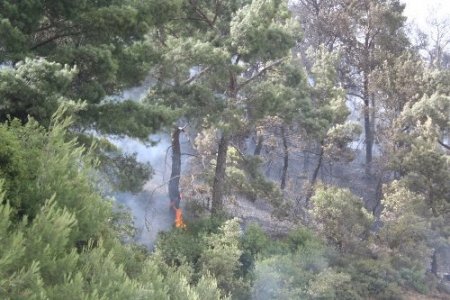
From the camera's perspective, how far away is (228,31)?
17031 mm

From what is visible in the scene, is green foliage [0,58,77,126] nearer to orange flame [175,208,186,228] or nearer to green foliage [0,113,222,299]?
green foliage [0,113,222,299]

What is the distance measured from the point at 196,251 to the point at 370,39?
17826mm

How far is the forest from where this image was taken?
5805 millimetres

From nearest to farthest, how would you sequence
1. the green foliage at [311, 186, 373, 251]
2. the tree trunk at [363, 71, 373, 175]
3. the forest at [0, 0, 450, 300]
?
the forest at [0, 0, 450, 300] → the green foliage at [311, 186, 373, 251] → the tree trunk at [363, 71, 373, 175]

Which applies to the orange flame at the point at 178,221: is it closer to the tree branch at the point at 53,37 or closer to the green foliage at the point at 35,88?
the tree branch at the point at 53,37

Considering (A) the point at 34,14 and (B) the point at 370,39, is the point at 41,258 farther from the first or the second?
(B) the point at 370,39

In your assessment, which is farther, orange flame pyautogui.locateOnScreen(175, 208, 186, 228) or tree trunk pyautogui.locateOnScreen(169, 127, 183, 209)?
tree trunk pyautogui.locateOnScreen(169, 127, 183, 209)

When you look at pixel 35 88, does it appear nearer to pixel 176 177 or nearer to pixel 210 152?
pixel 176 177

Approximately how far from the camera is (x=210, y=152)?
22031 millimetres

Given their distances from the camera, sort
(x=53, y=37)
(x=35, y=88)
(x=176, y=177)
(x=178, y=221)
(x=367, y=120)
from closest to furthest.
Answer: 1. (x=35, y=88)
2. (x=53, y=37)
3. (x=178, y=221)
4. (x=176, y=177)
5. (x=367, y=120)

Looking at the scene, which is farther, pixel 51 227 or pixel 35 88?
pixel 35 88

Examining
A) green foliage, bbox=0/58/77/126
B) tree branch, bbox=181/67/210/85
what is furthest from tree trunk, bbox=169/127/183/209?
green foliage, bbox=0/58/77/126

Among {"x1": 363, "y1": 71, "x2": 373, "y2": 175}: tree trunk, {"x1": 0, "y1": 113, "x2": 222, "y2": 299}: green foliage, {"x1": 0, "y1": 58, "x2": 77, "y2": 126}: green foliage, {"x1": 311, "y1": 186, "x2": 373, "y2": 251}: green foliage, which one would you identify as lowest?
{"x1": 0, "y1": 113, "x2": 222, "y2": 299}: green foliage

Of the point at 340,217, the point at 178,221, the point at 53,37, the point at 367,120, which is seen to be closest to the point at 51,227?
the point at 53,37
